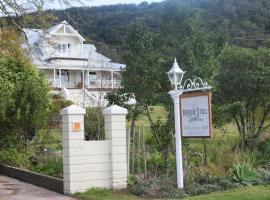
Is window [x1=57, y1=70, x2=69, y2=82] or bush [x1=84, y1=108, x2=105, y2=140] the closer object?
bush [x1=84, y1=108, x2=105, y2=140]

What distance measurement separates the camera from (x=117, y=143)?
39.9 feet

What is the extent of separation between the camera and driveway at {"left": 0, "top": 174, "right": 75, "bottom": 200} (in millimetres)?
11391

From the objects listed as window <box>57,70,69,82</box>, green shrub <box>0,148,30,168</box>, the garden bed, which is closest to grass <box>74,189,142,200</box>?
the garden bed

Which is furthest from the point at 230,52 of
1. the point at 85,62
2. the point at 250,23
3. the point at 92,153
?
the point at 85,62

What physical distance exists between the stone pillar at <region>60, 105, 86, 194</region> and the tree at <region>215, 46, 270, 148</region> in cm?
844

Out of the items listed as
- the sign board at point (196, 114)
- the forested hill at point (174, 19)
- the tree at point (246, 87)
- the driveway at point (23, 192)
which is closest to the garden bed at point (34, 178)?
the driveway at point (23, 192)

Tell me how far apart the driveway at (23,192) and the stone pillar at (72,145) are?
375mm

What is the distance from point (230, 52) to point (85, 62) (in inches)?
1299

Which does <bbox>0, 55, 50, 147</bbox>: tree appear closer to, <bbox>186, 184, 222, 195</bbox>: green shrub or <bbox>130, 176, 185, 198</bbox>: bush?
<bbox>130, 176, 185, 198</bbox>: bush

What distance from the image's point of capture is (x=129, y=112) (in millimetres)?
14328

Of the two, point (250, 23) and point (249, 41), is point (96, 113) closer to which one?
point (249, 41)

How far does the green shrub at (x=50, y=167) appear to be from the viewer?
13.9 m

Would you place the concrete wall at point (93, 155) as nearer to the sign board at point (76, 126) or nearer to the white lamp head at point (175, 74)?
the sign board at point (76, 126)

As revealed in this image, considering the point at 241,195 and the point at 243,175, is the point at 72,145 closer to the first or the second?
the point at 241,195
